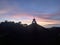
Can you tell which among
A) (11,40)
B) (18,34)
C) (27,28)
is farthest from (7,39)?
(27,28)

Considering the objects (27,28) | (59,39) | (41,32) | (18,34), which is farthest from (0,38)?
(59,39)

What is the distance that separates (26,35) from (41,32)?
241cm

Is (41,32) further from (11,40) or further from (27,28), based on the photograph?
Answer: (11,40)

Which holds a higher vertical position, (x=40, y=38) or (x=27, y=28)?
(x=27, y=28)

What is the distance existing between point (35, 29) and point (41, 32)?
3.09ft

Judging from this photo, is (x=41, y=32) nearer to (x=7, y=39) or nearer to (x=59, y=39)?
(x=59, y=39)

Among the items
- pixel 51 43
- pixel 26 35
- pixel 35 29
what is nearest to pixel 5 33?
pixel 26 35

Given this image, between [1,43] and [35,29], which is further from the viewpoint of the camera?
[35,29]

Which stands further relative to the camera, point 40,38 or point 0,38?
point 40,38

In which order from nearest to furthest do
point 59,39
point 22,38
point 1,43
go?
point 1,43 → point 22,38 → point 59,39

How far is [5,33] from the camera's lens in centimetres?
2159

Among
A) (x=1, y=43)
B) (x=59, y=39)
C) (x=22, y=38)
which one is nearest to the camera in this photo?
(x=1, y=43)

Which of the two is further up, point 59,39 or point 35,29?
point 35,29

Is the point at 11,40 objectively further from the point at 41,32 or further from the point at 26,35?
the point at 41,32
